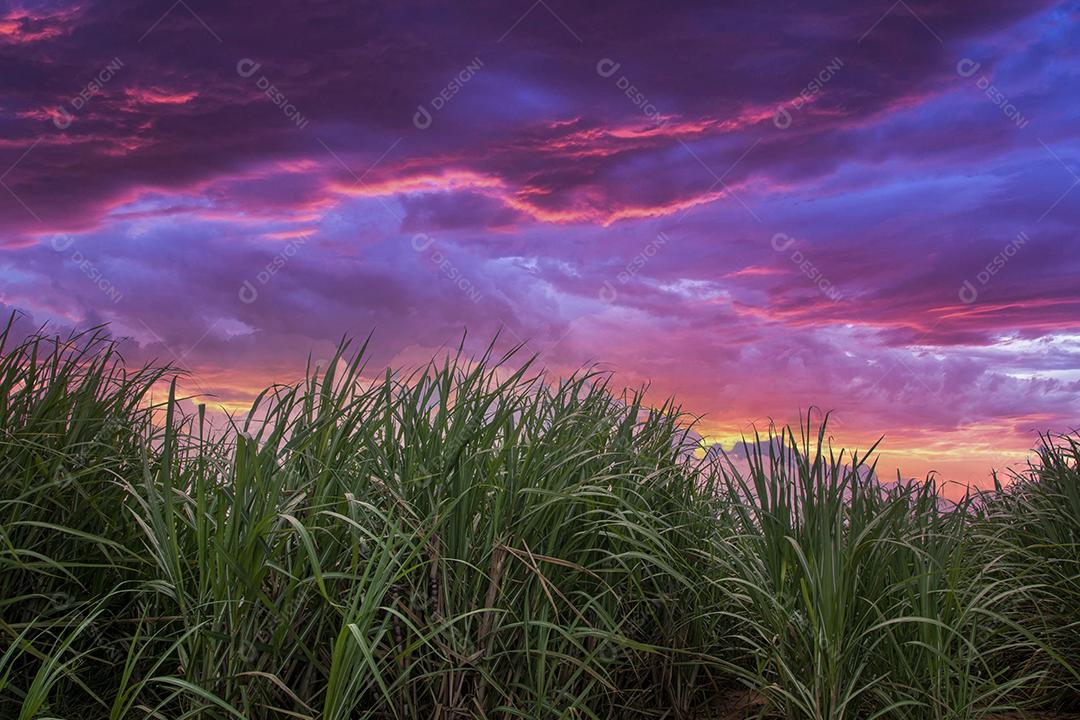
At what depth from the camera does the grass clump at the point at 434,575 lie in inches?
109

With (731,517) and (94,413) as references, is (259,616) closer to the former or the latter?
(94,413)

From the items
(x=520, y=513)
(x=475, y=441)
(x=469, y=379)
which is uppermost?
(x=469, y=379)

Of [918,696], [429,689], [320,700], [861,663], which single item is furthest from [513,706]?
[918,696]

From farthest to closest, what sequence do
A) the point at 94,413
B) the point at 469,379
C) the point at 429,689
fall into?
the point at 94,413 < the point at 469,379 < the point at 429,689

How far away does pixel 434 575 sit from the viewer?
9.58 ft

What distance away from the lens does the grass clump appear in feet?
9.06

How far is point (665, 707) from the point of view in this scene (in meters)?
3.76

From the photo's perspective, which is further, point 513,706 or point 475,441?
point 475,441

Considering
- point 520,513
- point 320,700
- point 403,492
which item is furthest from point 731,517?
point 320,700

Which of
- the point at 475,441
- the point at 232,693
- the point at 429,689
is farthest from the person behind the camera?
Answer: the point at 475,441

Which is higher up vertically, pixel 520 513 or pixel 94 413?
pixel 94 413

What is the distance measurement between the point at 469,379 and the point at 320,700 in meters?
1.43

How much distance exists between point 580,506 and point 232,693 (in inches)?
59.7

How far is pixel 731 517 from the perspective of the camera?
13.5 feet
